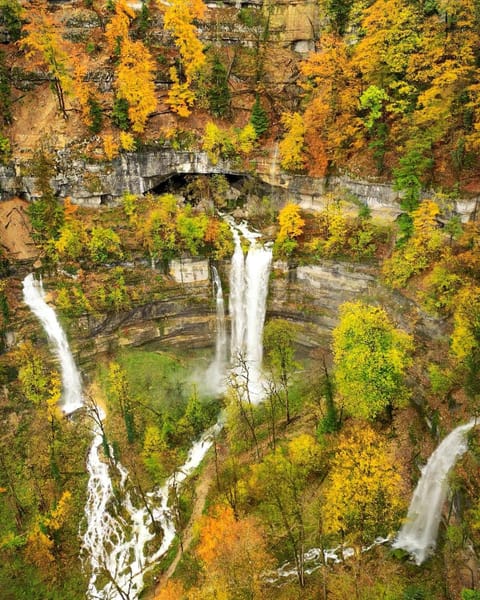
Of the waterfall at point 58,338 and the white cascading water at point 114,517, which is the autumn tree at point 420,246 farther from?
the waterfall at point 58,338

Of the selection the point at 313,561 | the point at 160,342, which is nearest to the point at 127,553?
the point at 313,561

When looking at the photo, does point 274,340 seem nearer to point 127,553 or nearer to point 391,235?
point 391,235

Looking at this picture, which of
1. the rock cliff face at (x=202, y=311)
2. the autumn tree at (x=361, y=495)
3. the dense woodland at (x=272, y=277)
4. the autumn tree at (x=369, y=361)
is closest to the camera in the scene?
the autumn tree at (x=361, y=495)

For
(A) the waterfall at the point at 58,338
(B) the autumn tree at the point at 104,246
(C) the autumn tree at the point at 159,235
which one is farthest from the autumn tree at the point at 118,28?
(A) the waterfall at the point at 58,338

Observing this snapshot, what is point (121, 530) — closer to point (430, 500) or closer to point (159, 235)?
point (430, 500)

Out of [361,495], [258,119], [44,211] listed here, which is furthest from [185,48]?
[361,495]
